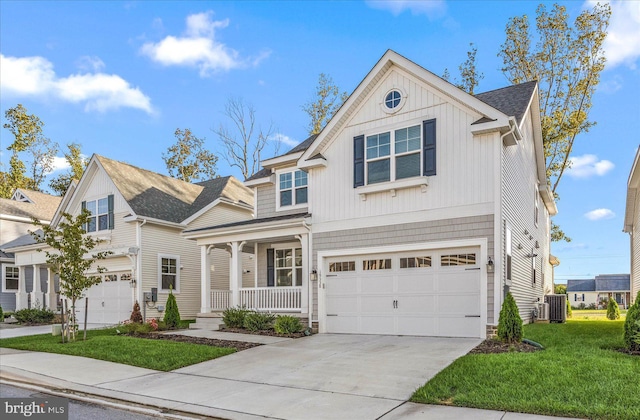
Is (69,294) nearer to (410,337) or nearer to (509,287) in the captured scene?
(410,337)

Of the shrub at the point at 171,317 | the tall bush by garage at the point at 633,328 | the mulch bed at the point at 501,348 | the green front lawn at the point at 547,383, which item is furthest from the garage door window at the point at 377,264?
the shrub at the point at 171,317

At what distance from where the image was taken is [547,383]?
6.51 meters

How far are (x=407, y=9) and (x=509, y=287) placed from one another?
11.9 metres

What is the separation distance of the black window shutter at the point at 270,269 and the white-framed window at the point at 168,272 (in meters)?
5.12

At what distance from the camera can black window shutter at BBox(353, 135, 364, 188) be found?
1359 cm

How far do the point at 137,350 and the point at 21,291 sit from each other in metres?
17.9

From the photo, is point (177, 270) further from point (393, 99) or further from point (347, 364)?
point (347, 364)

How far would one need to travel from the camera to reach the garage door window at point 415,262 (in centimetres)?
1248

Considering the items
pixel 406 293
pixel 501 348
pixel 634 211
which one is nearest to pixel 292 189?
pixel 406 293

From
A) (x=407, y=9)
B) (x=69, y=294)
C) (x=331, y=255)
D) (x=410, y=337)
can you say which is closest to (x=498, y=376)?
(x=410, y=337)

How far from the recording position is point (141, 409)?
669 cm

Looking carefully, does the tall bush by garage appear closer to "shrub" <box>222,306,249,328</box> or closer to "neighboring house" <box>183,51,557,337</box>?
"neighboring house" <box>183,51,557,337</box>

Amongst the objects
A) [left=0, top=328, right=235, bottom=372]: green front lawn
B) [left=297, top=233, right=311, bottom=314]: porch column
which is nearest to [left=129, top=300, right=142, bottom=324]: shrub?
[left=0, top=328, right=235, bottom=372]: green front lawn

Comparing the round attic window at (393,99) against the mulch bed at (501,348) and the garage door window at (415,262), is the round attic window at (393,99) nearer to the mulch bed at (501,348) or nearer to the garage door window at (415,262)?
the garage door window at (415,262)
